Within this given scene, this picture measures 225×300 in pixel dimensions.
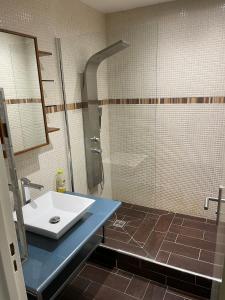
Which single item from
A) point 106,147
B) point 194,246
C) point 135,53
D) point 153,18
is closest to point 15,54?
point 135,53

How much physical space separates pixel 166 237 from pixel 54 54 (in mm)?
2081

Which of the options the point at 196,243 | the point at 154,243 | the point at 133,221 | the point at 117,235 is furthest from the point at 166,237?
the point at 117,235

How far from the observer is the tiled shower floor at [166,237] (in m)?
2.06

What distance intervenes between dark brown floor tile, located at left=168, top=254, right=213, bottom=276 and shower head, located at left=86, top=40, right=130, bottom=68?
6.62 ft

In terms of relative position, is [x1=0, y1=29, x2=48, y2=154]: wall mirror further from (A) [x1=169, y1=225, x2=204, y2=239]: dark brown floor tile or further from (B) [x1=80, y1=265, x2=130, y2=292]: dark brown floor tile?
(A) [x1=169, y1=225, x2=204, y2=239]: dark brown floor tile

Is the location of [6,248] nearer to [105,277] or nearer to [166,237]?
[105,277]

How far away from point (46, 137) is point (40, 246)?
2.74ft

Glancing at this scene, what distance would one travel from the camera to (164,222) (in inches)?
103

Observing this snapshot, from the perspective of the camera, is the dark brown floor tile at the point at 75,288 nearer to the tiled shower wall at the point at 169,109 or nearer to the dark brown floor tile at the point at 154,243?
the dark brown floor tile at the point at 154,243

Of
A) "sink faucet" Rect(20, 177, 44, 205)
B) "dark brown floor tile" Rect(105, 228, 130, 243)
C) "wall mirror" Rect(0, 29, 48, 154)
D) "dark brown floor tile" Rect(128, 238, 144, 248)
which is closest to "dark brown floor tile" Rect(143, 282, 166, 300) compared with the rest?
"dark brown floor tile" Rect(128, 238, 144, 248)

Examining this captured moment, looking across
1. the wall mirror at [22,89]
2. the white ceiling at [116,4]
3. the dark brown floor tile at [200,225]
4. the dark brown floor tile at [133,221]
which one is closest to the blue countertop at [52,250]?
the wall mirror at [22,89]

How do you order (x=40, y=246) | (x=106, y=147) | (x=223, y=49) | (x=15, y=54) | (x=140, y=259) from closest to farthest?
(x=40, y=246) < (x=15, y=54) < (x=140, y=259) < (x=223, y=49) < (x=106, y=147)

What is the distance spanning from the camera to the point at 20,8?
158cm

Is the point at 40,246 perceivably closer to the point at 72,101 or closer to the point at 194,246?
the point at 72,101
